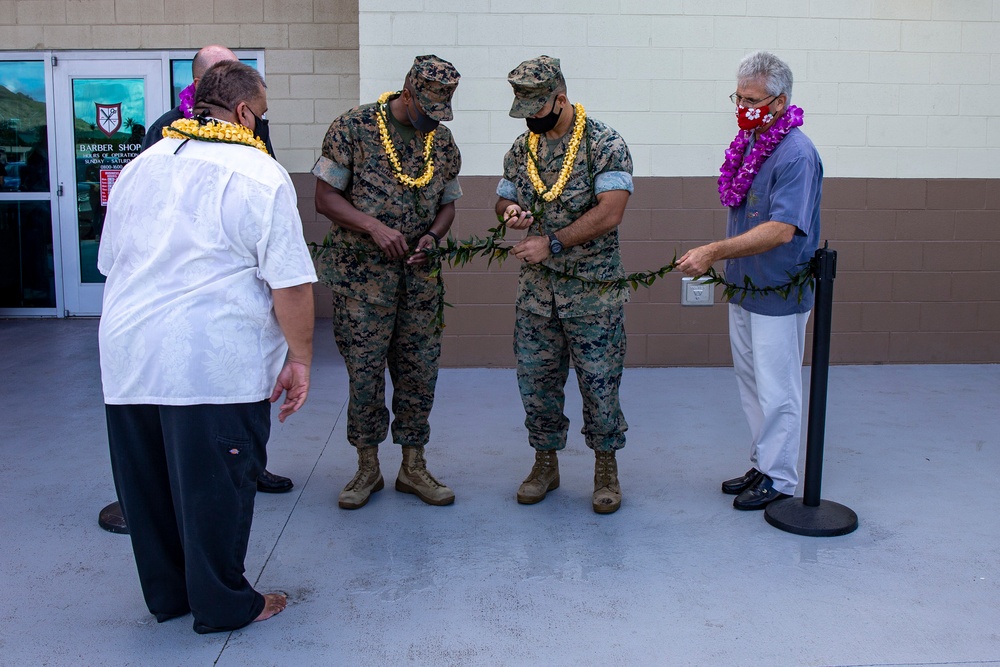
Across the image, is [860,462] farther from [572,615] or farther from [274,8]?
[274,8]

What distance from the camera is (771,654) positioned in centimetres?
285

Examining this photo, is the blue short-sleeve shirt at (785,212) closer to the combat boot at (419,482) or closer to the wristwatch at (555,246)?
the wristwatch at (555,246)

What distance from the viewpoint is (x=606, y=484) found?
13.5 feet

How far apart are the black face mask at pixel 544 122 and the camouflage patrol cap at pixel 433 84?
35 cm

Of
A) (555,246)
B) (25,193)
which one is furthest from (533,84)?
(25,193)

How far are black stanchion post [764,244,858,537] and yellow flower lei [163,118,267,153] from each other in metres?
2.32

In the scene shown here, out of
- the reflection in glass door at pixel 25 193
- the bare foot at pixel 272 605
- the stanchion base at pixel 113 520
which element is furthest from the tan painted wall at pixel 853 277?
the reflection in glass door at pixel 25 193

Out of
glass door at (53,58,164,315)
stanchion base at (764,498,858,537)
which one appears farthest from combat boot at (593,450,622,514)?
glass door at (53,58,164,315)

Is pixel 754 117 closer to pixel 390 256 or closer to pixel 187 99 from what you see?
pixel 390 256

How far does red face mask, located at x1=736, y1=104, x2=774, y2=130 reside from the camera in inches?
154

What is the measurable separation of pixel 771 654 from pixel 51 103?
7960 millimetres

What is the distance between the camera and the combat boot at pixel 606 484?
13.2ft

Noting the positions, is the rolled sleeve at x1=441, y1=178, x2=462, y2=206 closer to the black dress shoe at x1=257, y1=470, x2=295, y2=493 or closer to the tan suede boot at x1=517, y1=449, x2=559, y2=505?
the tan suede boot at x1=517, y1=449, x2=559, y2=505

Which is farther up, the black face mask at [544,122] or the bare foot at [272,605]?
the black face mask at [544,122]
